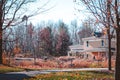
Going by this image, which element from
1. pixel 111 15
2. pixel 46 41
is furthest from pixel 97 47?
pixel 111 15

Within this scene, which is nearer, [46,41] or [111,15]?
[111,15]

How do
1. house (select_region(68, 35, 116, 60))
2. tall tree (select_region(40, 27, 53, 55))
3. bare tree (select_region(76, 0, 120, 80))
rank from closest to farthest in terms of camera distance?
bare tree (select_region(76, 0, 120, 80)) → house (select_region(68, 35, 116, 60)) → tall tree (select_region(40, 27, 53, 55))

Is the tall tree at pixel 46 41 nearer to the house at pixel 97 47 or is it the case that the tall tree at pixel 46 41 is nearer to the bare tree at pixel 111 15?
the house at pixel 97 47

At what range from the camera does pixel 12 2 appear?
22078 millimetres

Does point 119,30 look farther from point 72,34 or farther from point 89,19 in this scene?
point 72,34

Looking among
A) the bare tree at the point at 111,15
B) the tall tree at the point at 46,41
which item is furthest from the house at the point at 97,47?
the bare tree at the point at 111,15

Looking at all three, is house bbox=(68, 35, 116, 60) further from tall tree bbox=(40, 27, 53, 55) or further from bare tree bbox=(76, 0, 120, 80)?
bare tree bbox=(76, 0, 120, 80)

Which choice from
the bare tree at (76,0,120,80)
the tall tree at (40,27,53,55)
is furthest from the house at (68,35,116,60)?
the bare tree at (76,0,120,80)

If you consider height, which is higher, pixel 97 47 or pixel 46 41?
pixel 46 41

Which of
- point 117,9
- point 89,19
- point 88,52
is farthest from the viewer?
point 88,52

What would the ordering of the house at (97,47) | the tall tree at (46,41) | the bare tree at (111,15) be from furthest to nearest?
the tall tree at (46,41)
the house at (97,47)
the bare tree at (111,15)

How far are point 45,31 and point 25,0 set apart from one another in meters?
61.8

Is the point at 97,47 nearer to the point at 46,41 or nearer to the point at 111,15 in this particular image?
the point at 46,41

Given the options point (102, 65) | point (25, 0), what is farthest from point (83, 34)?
point (25, 0)
